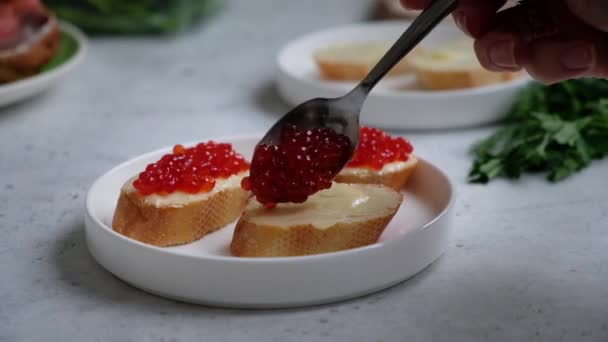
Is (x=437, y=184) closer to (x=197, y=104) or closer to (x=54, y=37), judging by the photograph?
(x=197, y=104)

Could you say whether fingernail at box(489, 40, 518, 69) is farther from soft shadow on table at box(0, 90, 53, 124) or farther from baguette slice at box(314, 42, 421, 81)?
soft shadow on table at box(0, 90, 53, 124)

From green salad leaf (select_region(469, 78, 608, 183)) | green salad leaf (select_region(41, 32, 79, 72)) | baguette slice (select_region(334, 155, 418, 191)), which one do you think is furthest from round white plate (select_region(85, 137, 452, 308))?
green salad leaf (select_region(41, 32, 79, 72))

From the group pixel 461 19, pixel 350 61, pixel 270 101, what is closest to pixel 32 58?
pixel 270 101

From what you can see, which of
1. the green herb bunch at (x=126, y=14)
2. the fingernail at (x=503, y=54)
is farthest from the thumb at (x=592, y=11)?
the green herb bunch at (x=126, y=14)

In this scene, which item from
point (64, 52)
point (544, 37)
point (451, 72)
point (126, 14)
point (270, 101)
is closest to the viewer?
point (544, 37)

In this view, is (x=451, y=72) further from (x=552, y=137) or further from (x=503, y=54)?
(x=503, y=54)

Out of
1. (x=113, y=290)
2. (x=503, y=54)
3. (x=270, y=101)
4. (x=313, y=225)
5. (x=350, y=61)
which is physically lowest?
(x=270, y=101)

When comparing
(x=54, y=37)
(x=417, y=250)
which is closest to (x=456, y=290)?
(x=417, y=250)
